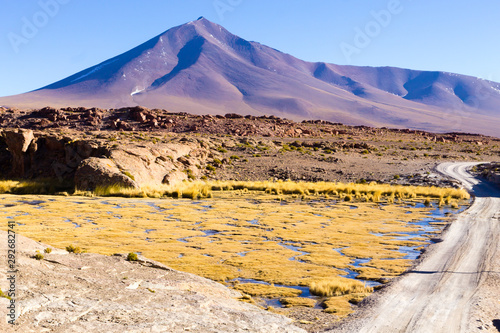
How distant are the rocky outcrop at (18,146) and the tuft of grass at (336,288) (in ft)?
111

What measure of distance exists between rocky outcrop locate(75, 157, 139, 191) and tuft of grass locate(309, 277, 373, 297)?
24315mm

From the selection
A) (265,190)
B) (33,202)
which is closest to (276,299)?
(33,202)

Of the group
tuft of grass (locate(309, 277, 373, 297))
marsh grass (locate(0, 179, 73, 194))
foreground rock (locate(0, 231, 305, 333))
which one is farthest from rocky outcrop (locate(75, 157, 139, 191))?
tuft of grass (locate(309, 277, 373, 297))

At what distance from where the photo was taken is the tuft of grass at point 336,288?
37.3 ft

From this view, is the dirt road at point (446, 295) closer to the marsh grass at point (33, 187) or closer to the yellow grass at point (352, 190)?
the yellow grass at point (352, 190)

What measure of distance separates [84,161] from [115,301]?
2808 cm

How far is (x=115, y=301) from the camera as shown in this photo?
8.69 m

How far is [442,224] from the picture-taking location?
21844 millimetres

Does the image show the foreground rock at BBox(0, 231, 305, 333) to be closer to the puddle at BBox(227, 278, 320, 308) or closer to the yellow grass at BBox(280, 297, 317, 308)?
the puddle at BBox(227, 278, 320, 308)

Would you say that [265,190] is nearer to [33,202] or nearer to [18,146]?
[33,202]

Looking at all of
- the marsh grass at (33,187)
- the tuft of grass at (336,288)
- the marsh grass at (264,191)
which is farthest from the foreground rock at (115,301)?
the marsh grass at (33,187)

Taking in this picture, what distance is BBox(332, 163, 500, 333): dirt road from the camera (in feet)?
30.0

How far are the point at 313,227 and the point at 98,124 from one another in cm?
6271

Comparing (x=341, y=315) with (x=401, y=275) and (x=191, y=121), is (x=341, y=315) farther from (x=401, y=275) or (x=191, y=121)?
(x=191, y=121)
